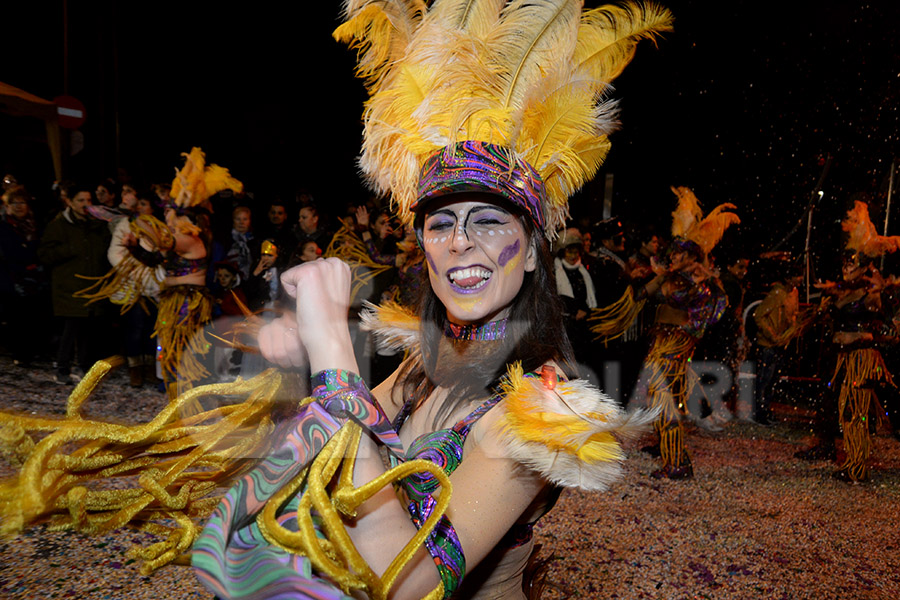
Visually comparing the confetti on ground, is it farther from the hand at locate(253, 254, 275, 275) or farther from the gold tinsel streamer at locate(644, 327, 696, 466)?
the hand at locate(253, 254, 275, 275)

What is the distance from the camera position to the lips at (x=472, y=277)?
4.88 ft

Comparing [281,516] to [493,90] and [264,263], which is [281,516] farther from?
[264,263]

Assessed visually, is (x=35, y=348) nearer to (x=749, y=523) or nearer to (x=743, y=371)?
(x=749, y=523)

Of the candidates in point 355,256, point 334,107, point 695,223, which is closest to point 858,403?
point 695,223

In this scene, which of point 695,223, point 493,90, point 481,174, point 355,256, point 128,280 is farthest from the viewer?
point 128,280

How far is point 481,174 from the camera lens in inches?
56.4

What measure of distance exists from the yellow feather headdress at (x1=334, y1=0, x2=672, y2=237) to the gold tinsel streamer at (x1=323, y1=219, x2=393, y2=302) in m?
3.92

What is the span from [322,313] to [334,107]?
9.64m

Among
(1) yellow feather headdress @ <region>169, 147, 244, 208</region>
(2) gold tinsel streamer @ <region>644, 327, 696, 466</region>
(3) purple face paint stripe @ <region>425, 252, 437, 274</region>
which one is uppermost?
(1) yellow feather headdress @ <region>169, 147, 244, 208</region>

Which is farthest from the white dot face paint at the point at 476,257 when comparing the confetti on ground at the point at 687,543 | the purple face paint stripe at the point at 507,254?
the confetti on ground at the point at 687,543

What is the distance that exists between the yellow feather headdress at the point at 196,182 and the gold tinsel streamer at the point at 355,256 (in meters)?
1.15

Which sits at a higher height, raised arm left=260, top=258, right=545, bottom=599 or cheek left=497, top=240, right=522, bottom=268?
cheek left=497, top=240, right=522, bottom=268

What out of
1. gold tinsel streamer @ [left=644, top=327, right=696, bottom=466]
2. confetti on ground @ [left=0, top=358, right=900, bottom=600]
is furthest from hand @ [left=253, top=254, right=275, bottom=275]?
gold tinsel streamer @ [left=644, top=327, right=696, bottom=466]

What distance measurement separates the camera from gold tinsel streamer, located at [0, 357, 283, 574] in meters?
0.99
